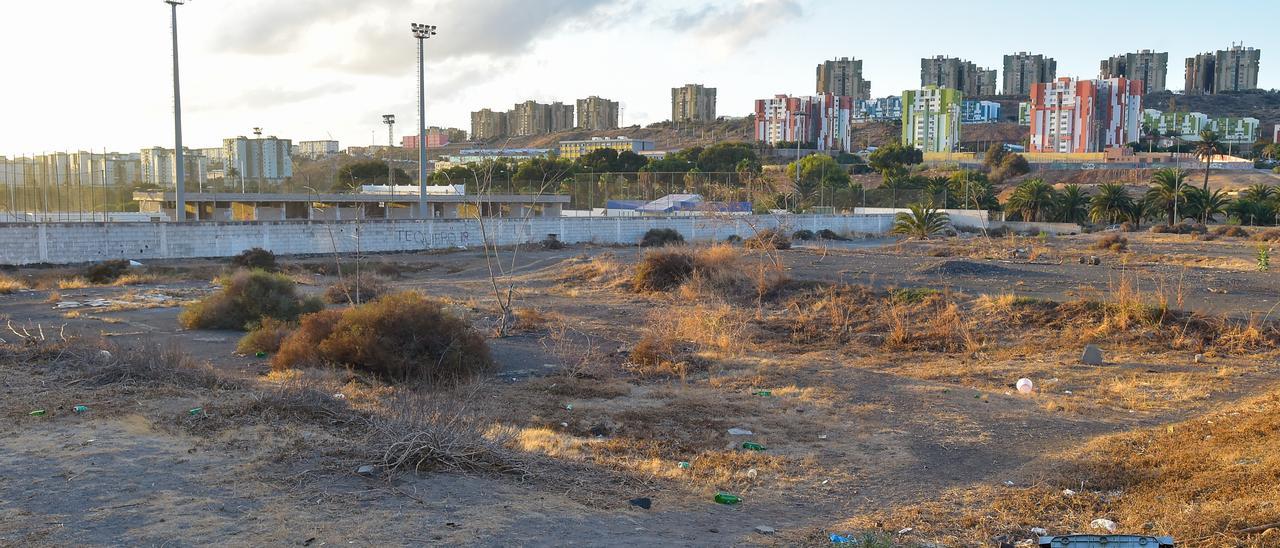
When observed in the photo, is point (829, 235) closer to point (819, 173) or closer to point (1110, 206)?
point (1110, 206)

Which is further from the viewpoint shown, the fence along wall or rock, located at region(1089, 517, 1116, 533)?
the fence along wall

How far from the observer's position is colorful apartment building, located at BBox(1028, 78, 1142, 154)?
498 ft

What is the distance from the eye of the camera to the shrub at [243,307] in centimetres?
1766

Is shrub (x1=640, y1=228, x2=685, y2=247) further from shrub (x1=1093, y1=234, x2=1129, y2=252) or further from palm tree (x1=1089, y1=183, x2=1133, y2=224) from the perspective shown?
palm tree (x1=1089, y1=183, x2=1133, y2=224)

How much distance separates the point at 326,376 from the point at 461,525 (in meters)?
6.23

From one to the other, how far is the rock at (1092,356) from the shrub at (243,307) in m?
13.3

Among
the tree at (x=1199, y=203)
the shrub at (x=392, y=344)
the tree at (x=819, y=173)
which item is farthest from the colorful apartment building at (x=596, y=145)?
the shrub at (x=392, y=344)

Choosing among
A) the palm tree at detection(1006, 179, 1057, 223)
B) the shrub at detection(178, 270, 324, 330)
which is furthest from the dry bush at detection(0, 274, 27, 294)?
the palm tree at detection(1006, 179, 1057, 223)

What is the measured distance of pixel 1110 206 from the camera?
64562mm

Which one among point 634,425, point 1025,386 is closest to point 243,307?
point 634,425

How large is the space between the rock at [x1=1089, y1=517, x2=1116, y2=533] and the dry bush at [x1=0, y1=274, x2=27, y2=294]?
26194mm

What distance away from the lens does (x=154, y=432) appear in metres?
8.54

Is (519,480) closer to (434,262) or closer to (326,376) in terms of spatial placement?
(326,376)

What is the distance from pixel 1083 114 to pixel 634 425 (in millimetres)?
160239
